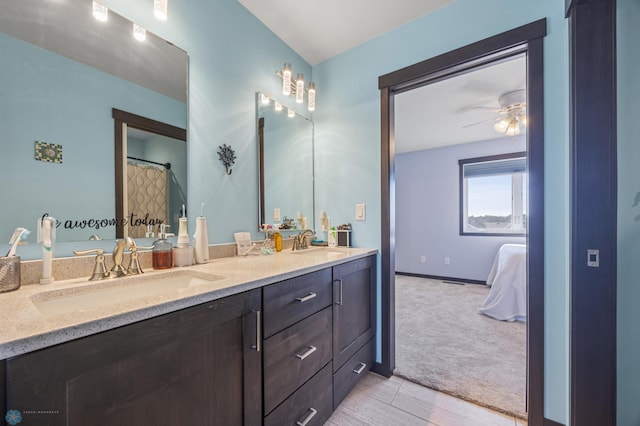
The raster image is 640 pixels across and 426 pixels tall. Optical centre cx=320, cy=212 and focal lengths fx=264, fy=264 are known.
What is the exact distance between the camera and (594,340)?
1.19 m

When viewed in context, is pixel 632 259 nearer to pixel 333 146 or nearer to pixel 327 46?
pixel 333 146

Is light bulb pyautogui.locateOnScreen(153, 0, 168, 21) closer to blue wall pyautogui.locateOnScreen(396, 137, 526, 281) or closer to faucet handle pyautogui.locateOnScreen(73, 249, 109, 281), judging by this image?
faucet handle pyautogui.locateOnScreen(73, 249, 109, 281)

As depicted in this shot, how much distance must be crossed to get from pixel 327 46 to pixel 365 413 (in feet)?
8.54

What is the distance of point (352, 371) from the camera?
5.47 feet

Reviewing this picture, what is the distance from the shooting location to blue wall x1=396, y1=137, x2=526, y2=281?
4511 millimetres

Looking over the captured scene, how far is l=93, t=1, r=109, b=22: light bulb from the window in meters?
4.98

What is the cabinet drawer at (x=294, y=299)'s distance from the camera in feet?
3.55

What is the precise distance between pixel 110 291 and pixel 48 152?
0.58 meters

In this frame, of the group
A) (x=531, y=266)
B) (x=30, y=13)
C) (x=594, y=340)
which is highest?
(x=30, y=13)

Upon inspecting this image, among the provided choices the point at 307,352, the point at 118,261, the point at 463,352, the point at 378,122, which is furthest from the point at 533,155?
the point at 118,261

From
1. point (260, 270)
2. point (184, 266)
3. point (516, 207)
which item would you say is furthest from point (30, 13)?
point (516, 207)

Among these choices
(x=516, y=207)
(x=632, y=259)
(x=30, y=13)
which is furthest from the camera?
(x=516, y=207)

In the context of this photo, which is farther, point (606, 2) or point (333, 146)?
point (333, 146)

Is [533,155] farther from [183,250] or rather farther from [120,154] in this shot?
[120,154]
